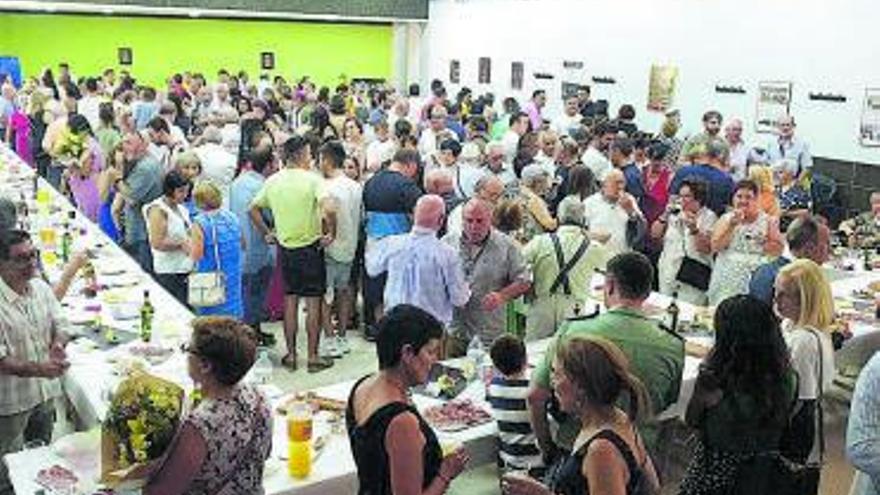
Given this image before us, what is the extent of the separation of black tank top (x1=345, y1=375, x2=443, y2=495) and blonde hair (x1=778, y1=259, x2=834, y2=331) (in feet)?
6.13

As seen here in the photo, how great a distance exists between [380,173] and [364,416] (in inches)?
167

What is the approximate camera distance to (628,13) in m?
14.6

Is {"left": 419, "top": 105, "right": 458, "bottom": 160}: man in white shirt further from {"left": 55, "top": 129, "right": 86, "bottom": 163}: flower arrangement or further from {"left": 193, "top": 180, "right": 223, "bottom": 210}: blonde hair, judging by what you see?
{"left": 193, "top": 180, "right": 223, "bottom": 210}: blonde hair

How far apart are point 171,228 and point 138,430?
3504 mm

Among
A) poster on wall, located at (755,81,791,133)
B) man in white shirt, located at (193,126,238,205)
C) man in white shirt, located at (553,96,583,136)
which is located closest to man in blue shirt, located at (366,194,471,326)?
man in white shirt, located at (193,126,238,205)

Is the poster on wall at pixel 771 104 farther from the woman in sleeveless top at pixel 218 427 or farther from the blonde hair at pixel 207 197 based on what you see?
the woman in sleeveless top at pixel 218 427

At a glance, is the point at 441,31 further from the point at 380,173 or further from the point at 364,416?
the point at 364,416

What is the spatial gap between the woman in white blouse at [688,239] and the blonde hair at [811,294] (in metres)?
2.22

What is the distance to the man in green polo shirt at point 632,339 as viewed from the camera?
11.3 feet

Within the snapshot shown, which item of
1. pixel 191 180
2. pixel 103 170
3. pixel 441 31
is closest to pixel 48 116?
pixel 103 170

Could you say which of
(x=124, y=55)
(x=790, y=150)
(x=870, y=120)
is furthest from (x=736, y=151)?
(x=124, y=55)

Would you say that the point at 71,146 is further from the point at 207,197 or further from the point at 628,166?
the point at 628,166

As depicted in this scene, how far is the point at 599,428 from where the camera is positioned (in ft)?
8.80

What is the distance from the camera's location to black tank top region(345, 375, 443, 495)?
2732 millimetres
